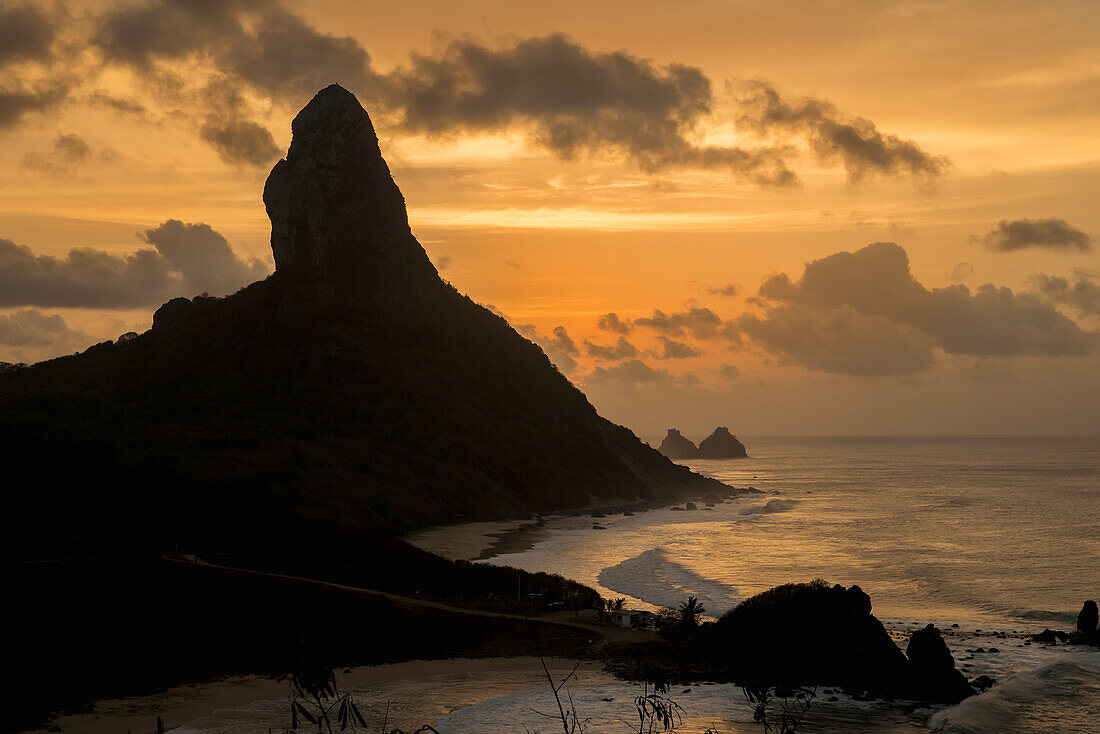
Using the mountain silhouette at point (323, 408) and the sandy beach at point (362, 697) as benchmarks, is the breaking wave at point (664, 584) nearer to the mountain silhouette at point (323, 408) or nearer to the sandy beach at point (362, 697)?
the sandy beach at point (362, 697)

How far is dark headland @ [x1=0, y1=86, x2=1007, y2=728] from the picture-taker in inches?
1387

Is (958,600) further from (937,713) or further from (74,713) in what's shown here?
(74,713)

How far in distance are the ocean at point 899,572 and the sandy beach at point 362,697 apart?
1.78m

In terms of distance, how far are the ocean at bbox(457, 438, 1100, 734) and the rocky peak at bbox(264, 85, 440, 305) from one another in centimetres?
5423

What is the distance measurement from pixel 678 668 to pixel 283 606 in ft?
60.1

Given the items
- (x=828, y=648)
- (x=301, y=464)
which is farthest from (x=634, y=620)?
(x=301, y=464)

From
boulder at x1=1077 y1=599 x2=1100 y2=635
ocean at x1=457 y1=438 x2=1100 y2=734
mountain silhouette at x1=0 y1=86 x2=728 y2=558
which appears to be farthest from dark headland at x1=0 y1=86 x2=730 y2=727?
boulder at x1=1077 y1=599 x2=1100 y2=635

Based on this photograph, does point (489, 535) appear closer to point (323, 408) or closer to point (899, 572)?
point (323, 408)

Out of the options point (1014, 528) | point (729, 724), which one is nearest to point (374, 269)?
point (1014, 528)

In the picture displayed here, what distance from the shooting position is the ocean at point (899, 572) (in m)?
30.7

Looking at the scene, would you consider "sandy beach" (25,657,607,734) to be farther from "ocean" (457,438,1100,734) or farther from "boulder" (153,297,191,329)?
"boulder" (153,297,191,329)

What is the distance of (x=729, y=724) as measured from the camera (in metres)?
28.4

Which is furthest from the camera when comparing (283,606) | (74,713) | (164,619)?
(283,606)

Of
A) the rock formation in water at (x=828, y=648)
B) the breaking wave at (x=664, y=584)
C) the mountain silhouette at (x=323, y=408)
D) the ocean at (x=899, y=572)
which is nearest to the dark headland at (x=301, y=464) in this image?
the mountain silhouette at (x=323, y=408)
